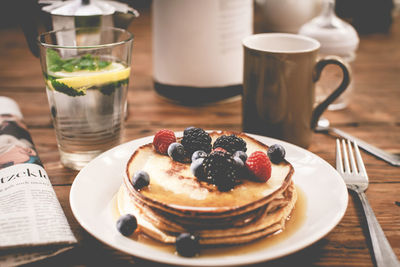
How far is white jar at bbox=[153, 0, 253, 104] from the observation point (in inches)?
45.7

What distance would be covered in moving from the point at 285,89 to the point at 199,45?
34 cm

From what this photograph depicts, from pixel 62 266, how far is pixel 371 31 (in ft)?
6.82

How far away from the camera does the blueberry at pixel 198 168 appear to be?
0.71 metres

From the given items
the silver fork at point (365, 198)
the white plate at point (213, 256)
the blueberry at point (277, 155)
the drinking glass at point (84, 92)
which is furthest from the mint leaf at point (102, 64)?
the silver fork at point (365, 198)

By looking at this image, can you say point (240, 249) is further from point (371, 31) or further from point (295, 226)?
point (371, 31)

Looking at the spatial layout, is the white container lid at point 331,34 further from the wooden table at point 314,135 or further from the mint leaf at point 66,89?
the mint leaf at point 66,89

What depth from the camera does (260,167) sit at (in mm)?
701

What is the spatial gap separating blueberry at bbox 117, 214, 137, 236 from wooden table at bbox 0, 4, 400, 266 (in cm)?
4

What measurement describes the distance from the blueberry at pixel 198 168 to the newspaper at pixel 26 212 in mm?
227

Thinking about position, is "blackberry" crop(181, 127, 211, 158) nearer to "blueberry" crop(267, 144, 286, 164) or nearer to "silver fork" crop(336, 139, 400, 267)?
"blueberry" crop(267, 144, 286, 164)

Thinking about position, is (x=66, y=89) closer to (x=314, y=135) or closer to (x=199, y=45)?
(x=199, y=45)

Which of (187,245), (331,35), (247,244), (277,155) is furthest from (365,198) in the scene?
(331,35)

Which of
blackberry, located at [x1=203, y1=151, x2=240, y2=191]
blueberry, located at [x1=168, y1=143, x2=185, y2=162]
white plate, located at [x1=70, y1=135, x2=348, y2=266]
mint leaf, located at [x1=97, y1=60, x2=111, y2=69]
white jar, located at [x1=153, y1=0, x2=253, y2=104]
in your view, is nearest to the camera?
white plate, located at [x1=70, y1=135, x2=348, y2=266]

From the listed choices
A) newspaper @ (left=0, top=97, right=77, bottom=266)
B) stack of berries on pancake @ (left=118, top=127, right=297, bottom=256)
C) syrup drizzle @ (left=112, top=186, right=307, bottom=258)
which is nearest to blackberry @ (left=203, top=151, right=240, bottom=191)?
stack of berries on pancake @ (left=118, top=127, right=297, bottom=256)
